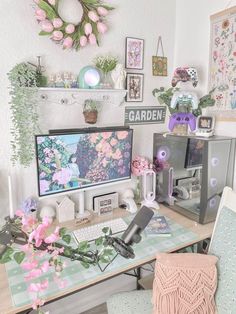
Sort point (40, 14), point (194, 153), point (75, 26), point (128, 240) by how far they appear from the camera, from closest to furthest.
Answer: point (128, 240) < point (40, 14) < point (75, 26) < point (194, 153)

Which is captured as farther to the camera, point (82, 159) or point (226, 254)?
point (82, 159)

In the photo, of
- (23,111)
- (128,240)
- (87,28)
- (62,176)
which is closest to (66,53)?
(87,28)

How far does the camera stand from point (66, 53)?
145 centimetres

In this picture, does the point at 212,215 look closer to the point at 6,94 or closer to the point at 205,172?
the point at 205,172

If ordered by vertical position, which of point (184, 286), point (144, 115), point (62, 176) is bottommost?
point (184, 286)

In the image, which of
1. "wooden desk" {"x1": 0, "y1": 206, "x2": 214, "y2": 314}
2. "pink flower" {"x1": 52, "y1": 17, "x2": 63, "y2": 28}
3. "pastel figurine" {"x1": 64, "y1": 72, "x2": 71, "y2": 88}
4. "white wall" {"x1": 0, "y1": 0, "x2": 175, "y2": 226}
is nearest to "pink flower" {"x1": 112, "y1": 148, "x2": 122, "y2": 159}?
"white wall" {"x1": 0, "y1": 0, "x2": 175, "y2": 226}

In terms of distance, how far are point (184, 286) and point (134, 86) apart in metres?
1.23

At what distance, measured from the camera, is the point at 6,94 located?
4.32ft

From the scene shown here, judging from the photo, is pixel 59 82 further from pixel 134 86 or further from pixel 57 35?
pixel 134 86

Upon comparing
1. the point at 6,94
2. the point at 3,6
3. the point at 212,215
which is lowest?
the point at 212,215

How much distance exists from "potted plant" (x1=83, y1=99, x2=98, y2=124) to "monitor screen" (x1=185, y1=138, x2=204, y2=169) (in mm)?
622

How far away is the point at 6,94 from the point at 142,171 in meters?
0.94

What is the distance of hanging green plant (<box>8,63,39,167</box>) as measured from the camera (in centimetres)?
126

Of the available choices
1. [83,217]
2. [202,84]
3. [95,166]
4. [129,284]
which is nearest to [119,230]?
[83,217]
